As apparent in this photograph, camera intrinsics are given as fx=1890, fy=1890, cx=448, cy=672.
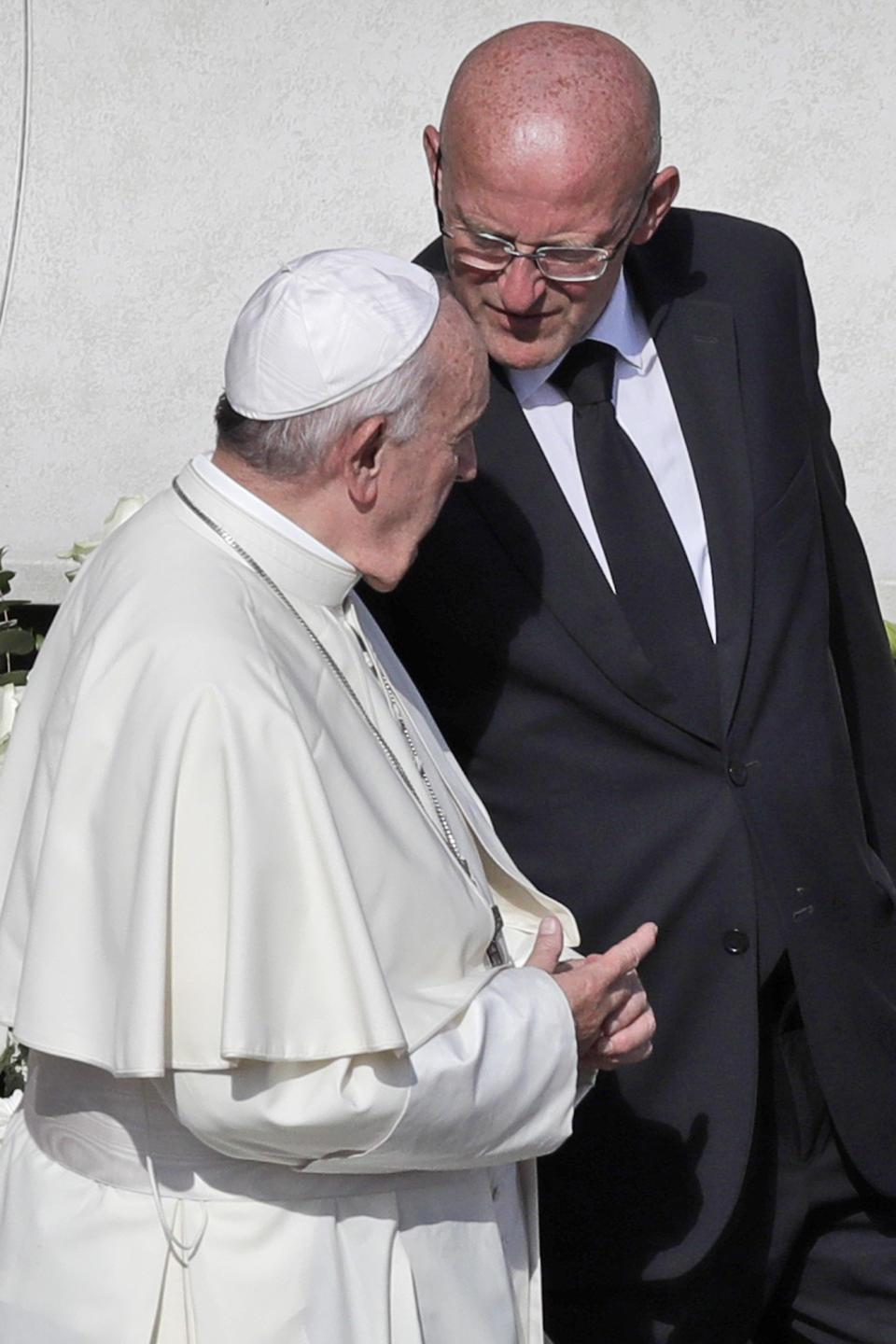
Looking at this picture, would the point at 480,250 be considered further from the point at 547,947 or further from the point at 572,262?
the point at 547,947

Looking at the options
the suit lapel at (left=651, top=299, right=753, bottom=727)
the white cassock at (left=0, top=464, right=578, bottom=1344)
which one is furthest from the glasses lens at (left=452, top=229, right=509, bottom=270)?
the white cassock at (left=0, top=464, right=578, bottom=1344)

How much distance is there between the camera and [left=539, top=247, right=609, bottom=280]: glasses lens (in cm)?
249

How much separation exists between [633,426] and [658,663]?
36cm

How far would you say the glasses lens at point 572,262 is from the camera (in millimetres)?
2494

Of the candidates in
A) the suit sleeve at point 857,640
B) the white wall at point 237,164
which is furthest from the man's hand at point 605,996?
the white wall at point 237,164

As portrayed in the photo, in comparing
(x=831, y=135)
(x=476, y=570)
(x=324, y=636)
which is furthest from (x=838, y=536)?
(x=831, y=135)

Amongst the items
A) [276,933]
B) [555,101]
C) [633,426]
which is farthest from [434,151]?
[276,933]

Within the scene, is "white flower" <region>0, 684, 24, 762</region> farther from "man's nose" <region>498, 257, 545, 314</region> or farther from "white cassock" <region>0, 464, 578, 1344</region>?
"man's nose" <region>498, 257, 545, 314</region>

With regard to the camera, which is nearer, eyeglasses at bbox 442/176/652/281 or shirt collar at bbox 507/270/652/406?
eyeglasses at bbox 442/176/652/281

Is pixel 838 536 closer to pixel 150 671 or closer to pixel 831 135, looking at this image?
pixel 150 671

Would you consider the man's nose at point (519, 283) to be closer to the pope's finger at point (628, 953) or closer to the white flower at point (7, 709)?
the pope's finger at point (628, 953)

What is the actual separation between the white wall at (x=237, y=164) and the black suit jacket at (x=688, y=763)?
1921mm

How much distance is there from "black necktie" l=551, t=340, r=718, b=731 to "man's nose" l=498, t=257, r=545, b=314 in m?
0.22

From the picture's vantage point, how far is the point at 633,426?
108 inches
